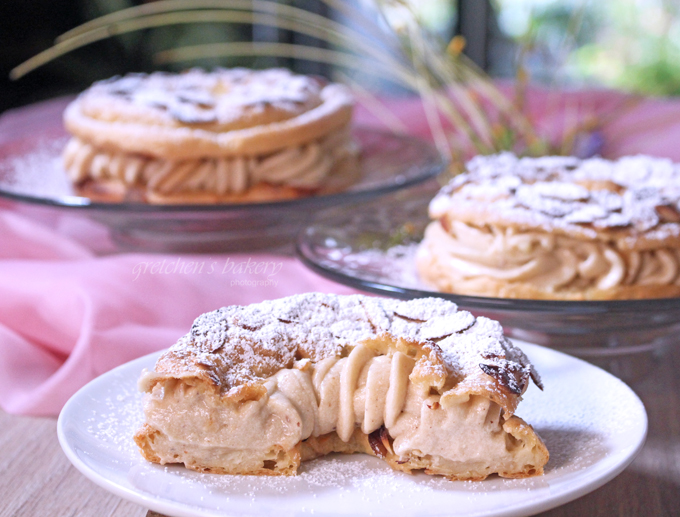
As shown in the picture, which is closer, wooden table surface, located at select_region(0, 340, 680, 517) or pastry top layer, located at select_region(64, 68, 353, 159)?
wooden table surface, located at select_region(0, 340, 680, 517)

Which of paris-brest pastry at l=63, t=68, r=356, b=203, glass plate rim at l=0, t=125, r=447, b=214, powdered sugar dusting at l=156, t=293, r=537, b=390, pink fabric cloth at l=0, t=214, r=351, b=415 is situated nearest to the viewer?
powdered sugar dusting at l=156, t=293, r=537, b=390

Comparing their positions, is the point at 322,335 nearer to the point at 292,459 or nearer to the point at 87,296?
the point at 292,459

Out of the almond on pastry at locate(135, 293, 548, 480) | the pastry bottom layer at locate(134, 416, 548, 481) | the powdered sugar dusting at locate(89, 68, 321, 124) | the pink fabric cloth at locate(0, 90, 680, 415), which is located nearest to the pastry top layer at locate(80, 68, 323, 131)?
the powdered sugar dusting at locate(89, 68, 321, 124)

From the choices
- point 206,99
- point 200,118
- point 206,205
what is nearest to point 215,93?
point 206,99

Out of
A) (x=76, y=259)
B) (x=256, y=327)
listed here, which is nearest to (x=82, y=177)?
(x=76, y=259)

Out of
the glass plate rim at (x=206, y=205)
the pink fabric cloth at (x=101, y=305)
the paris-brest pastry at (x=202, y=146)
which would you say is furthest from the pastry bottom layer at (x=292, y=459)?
the paris-brest pastry at (x=202, y=146)

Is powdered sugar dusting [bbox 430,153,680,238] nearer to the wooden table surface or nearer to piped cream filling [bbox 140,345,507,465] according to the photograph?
the wooden table surface
